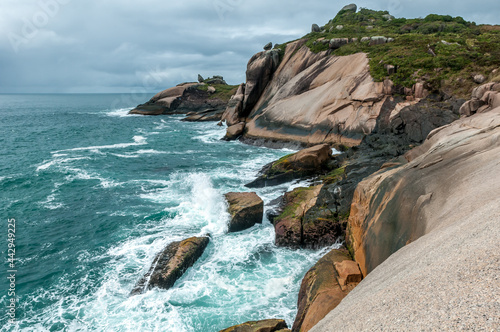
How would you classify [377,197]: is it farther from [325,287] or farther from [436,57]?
[436,57]

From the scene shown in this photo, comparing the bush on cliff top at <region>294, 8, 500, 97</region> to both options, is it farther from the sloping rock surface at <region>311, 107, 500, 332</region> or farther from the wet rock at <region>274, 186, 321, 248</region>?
the wet rock at <region>274, 186, 321, 248</region>

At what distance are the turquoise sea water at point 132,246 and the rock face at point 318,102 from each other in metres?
5.36

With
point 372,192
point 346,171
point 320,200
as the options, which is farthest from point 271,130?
point 372,192

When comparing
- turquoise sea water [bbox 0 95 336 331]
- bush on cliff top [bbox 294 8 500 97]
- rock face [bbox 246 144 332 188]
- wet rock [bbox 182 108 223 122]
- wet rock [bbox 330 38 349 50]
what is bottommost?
turquoise sea water [bbox 0 95 336 331]

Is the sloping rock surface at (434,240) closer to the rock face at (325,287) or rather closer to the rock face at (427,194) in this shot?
the rock face at (427,194)

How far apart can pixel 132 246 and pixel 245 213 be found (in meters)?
6.79

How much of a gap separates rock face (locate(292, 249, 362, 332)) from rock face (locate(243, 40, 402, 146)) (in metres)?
21.1

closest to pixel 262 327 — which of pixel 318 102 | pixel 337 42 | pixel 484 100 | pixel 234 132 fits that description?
pixel 484 100

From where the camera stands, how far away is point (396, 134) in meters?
26.6

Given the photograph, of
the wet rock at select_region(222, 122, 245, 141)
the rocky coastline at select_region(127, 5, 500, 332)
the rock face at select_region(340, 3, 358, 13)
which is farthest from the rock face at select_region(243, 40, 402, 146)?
the rock face at select_region(340, 3, 358, 13)

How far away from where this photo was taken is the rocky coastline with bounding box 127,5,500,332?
467cm

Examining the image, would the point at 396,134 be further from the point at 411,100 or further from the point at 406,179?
the point at 406,179

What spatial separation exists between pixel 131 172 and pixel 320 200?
21090mm

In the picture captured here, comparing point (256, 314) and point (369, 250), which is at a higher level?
point (369, 250)
